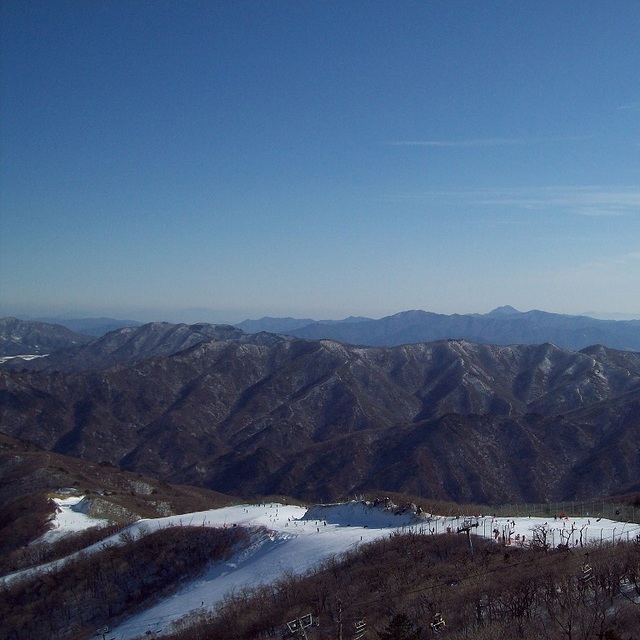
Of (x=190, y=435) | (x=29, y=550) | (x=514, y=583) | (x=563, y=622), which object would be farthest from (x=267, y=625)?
(x=190, y=435)

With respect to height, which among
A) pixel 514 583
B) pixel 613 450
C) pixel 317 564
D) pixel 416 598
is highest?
pixel 514 583

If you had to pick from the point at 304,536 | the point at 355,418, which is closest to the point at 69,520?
the point at 304,536

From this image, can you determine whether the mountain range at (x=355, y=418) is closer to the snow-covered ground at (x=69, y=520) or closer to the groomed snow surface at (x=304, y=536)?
the snow-covered ground at (x=69, y=520)

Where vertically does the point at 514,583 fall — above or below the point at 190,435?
above

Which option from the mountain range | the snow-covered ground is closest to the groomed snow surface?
the snow-covered ground

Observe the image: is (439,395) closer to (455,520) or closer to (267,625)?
(455,520)

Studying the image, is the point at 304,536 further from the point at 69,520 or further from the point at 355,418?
the point at 355,418
